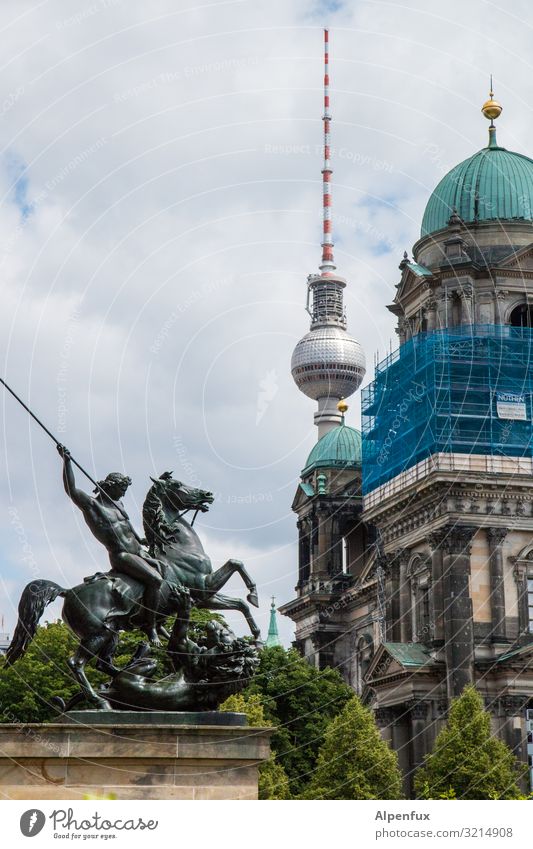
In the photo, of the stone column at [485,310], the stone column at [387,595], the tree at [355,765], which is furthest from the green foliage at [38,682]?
the stone column at [485,310]

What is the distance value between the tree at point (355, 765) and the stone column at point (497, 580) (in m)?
10.7

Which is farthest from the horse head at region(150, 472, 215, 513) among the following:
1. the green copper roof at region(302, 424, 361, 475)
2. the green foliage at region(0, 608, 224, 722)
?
→ the green copper roof at region(302, 424, 361, 475)

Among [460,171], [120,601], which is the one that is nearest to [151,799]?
[120,601]

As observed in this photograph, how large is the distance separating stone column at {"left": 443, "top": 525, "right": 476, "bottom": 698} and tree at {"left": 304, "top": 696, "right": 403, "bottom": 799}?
7.56 metres

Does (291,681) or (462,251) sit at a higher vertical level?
(462,251)

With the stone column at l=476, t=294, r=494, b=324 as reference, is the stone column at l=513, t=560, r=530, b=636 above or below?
below

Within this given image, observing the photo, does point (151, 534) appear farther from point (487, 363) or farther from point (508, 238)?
point (508, 238)

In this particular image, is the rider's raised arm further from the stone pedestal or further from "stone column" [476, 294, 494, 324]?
"stone column" [476, 294, 494, 324]

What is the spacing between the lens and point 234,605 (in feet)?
86.5

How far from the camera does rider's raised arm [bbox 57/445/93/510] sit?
24.7 metres

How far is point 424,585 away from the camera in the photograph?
76.7 m

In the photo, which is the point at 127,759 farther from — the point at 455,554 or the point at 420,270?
the point at 420,270

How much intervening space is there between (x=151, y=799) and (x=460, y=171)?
66060mm

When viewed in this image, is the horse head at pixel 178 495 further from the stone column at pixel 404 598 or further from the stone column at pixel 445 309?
the stone column at pixel 445 309
